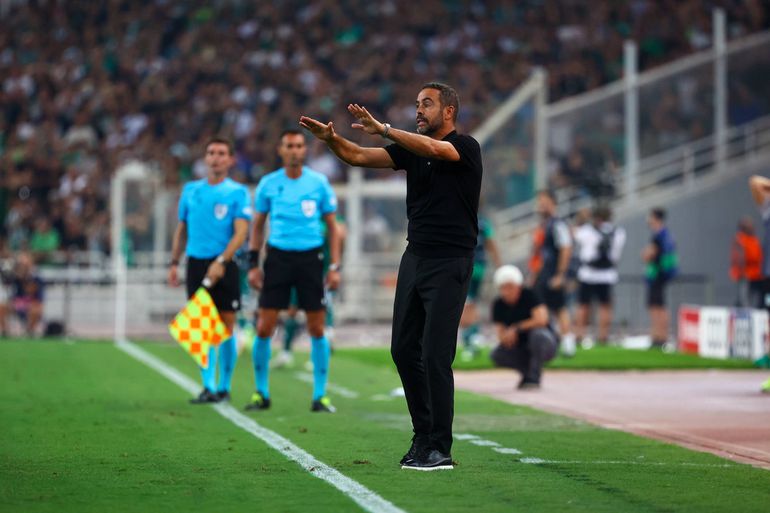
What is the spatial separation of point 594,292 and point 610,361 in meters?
3.63

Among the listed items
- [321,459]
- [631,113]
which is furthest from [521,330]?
[631,113]

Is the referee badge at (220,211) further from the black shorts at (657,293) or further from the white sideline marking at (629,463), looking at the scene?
the black shorts at (657,293)

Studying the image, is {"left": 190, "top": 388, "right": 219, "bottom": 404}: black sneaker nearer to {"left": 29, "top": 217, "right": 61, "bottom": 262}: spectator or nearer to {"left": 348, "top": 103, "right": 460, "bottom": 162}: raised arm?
{"left": 348, "top": 103, "right": 460, "bottom": 162}: raised arm

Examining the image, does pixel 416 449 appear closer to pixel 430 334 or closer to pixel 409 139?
pixel 430 334

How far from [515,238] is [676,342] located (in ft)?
13.6

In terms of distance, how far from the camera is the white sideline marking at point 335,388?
49.8 feet

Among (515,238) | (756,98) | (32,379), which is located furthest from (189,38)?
(32,379)

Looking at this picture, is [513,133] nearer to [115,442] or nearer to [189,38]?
[189,38]

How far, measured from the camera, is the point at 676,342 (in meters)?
26.0

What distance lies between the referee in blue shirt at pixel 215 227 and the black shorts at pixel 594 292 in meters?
11.8

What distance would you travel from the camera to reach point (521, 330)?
15992 millimetres

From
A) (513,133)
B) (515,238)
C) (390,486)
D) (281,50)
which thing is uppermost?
(281,50)

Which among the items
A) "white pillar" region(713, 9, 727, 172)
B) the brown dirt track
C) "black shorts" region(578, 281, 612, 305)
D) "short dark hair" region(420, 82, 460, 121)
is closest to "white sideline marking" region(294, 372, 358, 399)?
the brown dirt track

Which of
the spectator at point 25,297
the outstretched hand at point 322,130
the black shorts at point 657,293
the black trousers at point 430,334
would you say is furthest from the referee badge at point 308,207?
the spectator at point 25,297
